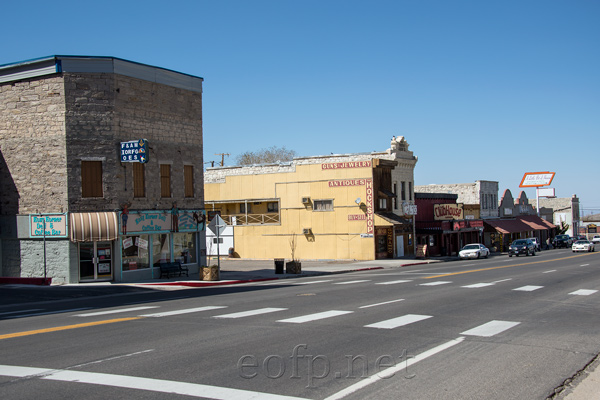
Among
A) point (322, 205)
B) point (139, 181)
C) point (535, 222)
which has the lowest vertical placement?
point (535, 222)

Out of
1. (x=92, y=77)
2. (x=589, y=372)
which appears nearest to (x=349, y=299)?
(x=589, y=372)

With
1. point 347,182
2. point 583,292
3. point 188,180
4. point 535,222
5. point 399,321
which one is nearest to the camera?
point 399,321

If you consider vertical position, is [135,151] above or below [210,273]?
Result: above

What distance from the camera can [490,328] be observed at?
40.0ft

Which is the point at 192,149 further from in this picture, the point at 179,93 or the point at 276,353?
the point at 276,353

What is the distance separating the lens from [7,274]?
28.5 meters

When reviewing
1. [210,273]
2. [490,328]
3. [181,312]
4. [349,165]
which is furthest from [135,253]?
[349,165]

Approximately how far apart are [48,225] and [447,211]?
40.4 metres

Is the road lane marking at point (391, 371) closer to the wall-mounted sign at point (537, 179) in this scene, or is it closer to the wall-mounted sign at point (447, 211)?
the wall-mounted sign at point (447, 211)

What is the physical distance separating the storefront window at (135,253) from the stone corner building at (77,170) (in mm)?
49

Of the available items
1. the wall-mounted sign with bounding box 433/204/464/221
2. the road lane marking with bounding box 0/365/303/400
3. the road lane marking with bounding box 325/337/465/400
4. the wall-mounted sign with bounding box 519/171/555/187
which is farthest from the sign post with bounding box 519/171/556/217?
the road lane marking with bounding box 0/365/303/400

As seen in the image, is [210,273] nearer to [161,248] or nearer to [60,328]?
[161,248]

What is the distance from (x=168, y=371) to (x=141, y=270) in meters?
21.8

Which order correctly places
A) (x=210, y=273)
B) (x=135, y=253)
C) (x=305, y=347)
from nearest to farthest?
1. (x=305, y=347)
2. (x=210, y=273)
3. (x=135, y=253)
